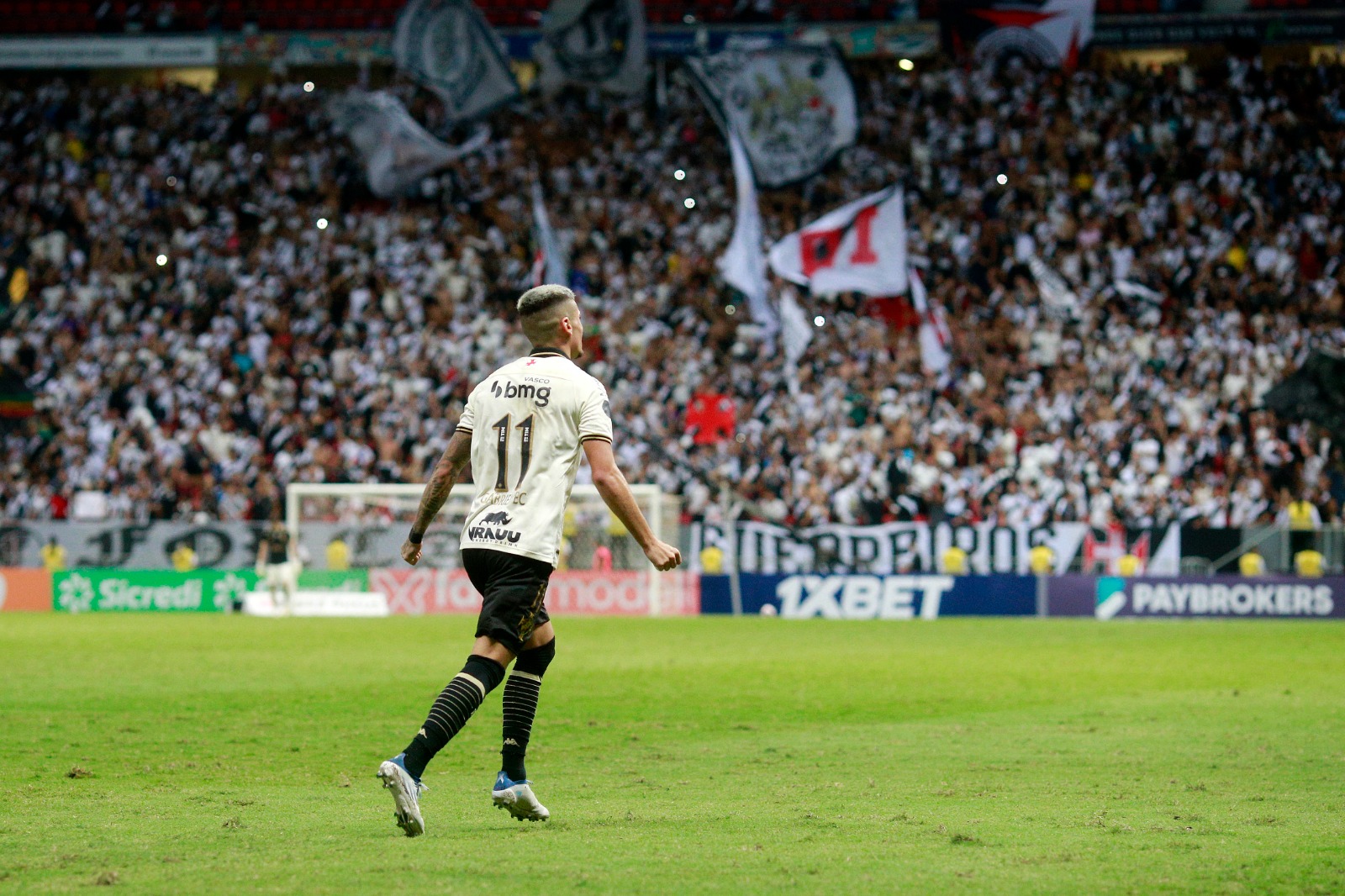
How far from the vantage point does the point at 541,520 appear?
6832mm

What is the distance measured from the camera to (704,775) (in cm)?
891

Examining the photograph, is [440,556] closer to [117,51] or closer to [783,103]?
[783,103]

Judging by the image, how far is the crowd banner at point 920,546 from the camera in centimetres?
2770

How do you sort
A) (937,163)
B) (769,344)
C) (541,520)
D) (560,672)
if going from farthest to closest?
(937,163) < (769,344) < (560,672) < (541,520)

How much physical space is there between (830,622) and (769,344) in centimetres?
787

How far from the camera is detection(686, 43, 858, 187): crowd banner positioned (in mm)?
35000

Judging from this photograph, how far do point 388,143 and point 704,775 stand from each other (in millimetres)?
30761

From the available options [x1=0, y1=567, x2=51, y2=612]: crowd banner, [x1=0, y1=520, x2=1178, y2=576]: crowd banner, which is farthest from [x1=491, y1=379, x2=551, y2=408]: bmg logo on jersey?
[x1=0, y1=567, x2=51, y2=612]: crowd banner

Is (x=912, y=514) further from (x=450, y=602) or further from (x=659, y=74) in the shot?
(x=659, y=74)

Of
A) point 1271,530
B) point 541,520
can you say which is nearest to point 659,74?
point 1271,530

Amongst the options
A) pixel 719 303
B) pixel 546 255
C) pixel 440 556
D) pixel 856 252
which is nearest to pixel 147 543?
pixel 440 556

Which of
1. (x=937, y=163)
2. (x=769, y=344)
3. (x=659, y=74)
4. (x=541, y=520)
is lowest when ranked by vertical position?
(x=541, y=520)

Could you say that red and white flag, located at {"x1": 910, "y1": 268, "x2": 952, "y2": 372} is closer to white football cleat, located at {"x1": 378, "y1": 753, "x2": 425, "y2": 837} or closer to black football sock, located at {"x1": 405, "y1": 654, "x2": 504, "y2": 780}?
black football sock, located at {"x1": 405, "y1": 654, "x2": 504, "y2": 780}

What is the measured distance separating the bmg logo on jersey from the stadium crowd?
22388 mm
